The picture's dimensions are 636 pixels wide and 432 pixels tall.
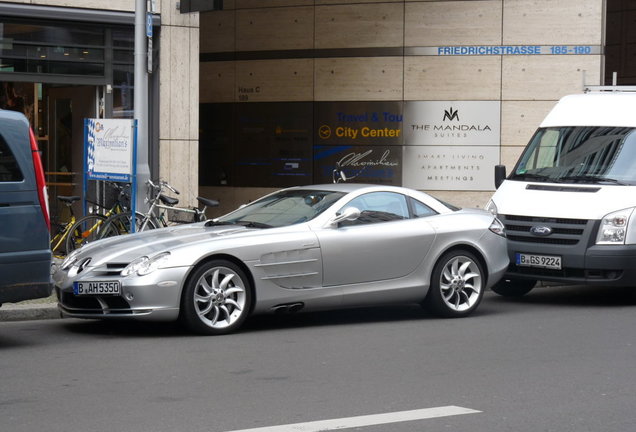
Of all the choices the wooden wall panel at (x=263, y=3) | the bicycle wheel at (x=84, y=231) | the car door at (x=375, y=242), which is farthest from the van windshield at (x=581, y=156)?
the wooden wall panel at (x=263, y=3)

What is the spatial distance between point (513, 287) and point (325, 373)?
228 inches

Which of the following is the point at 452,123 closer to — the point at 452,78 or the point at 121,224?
the point at 452,78

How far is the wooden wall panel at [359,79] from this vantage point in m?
20.9

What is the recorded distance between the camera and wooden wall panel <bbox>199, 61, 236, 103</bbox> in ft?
73.5

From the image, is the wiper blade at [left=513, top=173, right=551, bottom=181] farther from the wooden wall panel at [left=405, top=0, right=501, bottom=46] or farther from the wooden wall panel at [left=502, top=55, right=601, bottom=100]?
the wooden wall panel at [left=405, top=0, right=501, bottom=46]

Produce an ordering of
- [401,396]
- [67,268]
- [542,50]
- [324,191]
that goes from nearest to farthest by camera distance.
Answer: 1. [401,396]
2. [67,268]
3. [324,191]
4. [542,50]

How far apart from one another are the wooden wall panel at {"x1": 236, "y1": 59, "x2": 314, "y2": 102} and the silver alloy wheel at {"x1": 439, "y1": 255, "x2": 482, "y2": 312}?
36.0 feet

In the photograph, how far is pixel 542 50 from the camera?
20375mm

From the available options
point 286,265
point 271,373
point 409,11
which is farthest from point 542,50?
point 271,373

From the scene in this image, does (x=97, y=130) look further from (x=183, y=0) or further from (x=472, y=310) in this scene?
(x=472, y=310)

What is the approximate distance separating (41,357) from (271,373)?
6.29 ft

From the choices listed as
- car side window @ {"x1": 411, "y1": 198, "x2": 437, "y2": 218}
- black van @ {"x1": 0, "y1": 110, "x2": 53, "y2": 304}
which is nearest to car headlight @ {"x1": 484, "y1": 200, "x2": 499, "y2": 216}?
car side window @ {"x1": 411, "y1": 198, "x2": 437, "y2": 218}

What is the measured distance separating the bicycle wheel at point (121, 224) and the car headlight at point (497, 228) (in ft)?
15.8

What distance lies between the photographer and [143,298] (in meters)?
9.18
